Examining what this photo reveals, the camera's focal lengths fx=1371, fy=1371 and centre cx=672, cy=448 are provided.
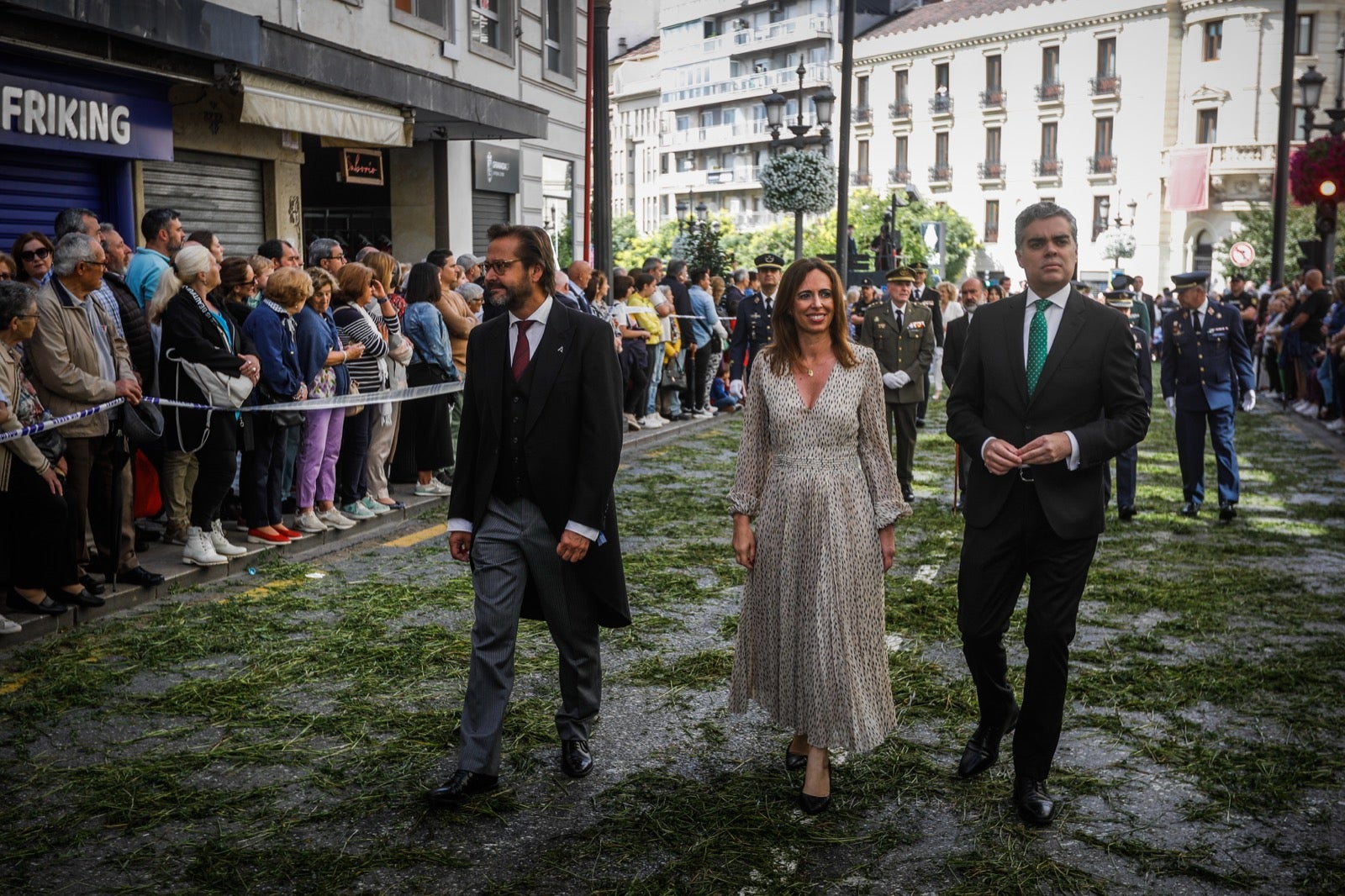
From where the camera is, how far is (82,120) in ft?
40.1

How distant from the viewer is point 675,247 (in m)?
27.2

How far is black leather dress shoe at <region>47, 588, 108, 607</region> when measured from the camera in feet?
23.8

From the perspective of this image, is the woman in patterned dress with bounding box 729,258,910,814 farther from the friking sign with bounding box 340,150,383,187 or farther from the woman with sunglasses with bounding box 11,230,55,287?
the friking sign with bounding box 340,150,383,187

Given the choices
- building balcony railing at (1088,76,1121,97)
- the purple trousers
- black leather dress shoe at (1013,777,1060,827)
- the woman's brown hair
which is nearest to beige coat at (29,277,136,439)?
the purple trousers

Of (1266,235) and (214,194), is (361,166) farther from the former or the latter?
(1266,235)

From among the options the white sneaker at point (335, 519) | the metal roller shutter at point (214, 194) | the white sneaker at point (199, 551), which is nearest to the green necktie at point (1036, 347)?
the white sneaker at point (199, 551)

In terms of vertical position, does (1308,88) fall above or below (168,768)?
above

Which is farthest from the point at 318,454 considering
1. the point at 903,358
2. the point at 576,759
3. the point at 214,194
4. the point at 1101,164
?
the point at 1101,164

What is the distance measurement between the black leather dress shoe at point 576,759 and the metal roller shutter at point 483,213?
55.8 feet

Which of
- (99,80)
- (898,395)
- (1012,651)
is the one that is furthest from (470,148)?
(1012,651)

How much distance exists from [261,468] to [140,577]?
150 cm

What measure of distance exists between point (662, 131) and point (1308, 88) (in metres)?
79.7

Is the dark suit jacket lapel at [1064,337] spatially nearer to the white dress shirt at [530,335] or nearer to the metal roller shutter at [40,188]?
the white dress shirt at [530,335]

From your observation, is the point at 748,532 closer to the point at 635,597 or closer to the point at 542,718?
the point at 542,718
